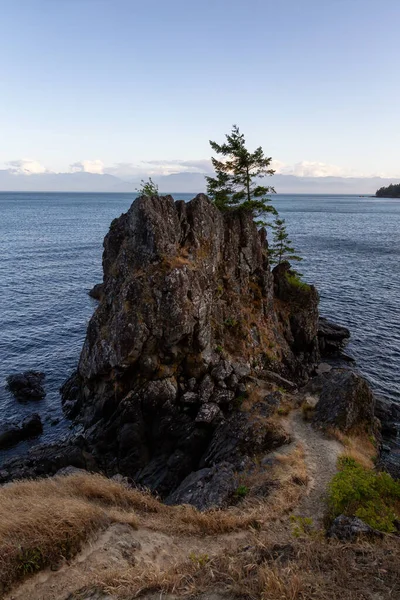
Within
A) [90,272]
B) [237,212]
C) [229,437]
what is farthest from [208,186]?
[90,272]

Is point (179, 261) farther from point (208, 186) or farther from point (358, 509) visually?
point (358, 509)

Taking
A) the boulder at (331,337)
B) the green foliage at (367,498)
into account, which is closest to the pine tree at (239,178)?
the boulder at (331,337)

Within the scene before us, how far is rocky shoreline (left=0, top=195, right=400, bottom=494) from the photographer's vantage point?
28.2 metres

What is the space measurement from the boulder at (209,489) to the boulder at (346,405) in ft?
28.1

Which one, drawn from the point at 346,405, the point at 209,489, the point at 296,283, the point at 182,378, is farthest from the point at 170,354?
the point at 296,283

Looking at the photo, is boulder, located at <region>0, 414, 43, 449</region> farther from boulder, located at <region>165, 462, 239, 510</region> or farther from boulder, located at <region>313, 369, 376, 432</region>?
boulder, located at <region>313, 369, 376, 432</region>

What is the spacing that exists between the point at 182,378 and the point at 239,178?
25186 millimetres

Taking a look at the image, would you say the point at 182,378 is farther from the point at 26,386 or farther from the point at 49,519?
the point at 49,519

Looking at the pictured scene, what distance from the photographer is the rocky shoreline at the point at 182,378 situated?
92.4 feet

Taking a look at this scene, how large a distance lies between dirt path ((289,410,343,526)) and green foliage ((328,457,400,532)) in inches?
36.5

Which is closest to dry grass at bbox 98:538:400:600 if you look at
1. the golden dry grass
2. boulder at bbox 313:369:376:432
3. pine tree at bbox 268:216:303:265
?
the golden dry grass

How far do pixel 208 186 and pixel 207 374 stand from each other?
24.2 meters

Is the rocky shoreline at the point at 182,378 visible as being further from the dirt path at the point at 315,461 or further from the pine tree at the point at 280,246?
the pine tree at the point at 280,246

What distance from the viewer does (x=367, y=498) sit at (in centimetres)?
1789
